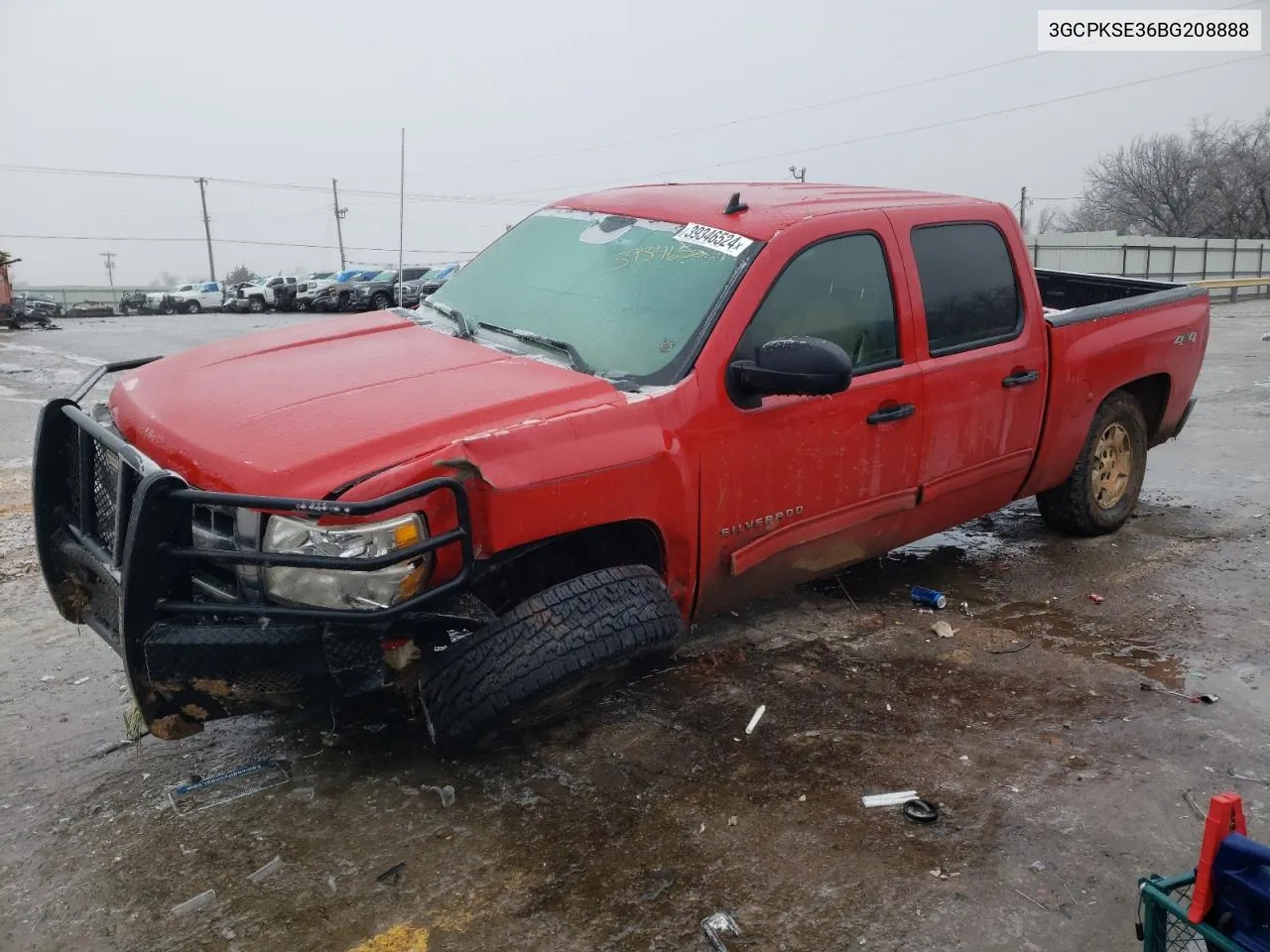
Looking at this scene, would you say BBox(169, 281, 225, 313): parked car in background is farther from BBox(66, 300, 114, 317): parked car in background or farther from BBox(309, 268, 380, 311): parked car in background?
BBox(309, 268, 380, 311): parked car in background

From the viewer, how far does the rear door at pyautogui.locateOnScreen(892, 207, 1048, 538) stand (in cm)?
430

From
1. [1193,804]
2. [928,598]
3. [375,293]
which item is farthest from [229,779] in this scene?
[375,293]

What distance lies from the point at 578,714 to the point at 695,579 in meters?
0.68

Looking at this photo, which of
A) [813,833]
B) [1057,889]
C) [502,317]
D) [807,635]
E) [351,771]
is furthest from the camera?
[807,635]

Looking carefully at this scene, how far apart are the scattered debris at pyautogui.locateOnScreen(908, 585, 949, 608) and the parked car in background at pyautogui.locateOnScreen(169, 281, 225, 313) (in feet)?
145

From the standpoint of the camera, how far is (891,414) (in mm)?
4082

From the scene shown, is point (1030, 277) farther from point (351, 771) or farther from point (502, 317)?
point (351, 771)

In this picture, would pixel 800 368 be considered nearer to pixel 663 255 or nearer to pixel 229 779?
pixel 663 255

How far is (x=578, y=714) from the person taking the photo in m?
3.80

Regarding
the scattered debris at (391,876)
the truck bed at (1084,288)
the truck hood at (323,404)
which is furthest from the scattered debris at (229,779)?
the truck bed at (1084,288)

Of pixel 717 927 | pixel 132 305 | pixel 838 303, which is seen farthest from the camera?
pixel 132 305

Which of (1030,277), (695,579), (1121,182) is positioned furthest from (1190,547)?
(1121,182)

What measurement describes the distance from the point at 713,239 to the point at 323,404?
60.7 inches

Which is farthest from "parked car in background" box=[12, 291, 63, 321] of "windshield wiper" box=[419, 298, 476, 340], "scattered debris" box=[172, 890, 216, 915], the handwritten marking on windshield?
"scattered debris" box=[172, 890, 216, 915]
